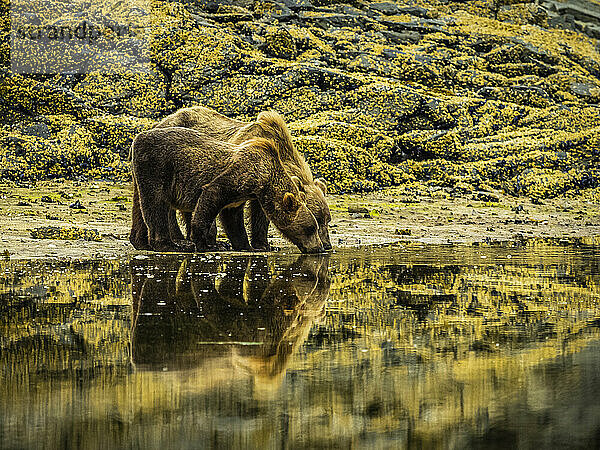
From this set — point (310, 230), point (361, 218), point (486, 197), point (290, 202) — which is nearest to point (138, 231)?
point (290, 202)

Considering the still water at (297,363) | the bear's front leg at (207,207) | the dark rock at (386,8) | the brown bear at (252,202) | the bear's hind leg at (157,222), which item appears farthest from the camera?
the dark rock at (386,8)

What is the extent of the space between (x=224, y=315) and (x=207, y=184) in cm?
673

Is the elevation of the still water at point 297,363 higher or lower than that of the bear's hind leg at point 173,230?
higher

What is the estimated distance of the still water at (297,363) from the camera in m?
3.10

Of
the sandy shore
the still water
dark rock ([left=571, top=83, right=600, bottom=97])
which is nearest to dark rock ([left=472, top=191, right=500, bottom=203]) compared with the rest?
the sandy shore

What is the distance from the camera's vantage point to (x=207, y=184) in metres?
12.4

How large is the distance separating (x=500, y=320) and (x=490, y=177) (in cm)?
2076

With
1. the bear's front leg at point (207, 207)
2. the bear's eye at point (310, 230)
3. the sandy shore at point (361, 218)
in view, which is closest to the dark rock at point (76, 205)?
the sandy shore at point (361, 218)

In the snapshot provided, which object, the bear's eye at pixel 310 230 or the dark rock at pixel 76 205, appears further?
the dark rock at pixel 76 205

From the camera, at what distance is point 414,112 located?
28422 millimetres

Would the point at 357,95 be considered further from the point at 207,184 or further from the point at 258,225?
the point at 207,184

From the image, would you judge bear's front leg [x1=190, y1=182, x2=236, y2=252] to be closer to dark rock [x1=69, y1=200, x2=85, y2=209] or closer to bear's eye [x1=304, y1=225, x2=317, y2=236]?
bear's eye [x1=304, y1=225, x2=317, y2=236]

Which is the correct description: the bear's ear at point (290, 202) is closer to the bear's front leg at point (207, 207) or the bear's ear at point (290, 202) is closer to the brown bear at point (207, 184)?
the brown bear at point (207, 184)

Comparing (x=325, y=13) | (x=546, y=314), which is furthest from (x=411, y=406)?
(x=325, y=13)
